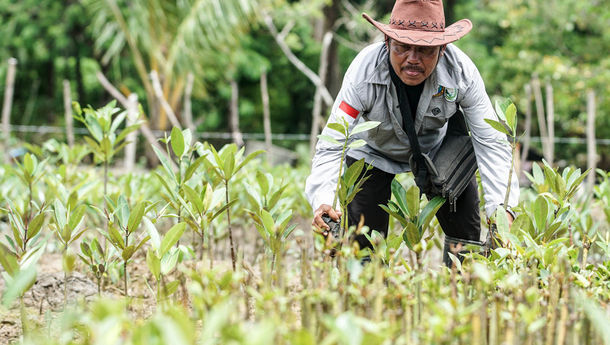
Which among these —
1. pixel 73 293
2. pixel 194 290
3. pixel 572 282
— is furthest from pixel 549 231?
pixel 73 293

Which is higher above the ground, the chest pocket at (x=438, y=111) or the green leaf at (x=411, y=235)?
the chest pocket at (x=438, y=111)

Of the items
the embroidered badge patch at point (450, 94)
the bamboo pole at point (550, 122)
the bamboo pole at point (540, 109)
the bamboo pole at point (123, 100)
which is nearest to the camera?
the embroidered badge patch at point (450, 94)

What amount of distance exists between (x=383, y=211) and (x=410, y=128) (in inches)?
21.4

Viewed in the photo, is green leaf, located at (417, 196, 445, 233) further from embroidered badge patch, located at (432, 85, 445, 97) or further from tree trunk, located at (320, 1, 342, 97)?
tree trunk, located at (320, 1, 342, 97)

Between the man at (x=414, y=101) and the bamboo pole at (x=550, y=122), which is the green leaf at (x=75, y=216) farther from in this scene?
the bamboo pole at (x=550, y=122)

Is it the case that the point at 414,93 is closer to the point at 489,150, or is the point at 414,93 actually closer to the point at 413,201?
the point at 489,150

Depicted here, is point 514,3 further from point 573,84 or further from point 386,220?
point 386,220

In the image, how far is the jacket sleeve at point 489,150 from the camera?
2.72 metres

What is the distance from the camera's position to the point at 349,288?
1.48 meters

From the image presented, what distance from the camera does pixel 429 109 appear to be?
9.04ft

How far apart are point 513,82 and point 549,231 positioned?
11.2 meters

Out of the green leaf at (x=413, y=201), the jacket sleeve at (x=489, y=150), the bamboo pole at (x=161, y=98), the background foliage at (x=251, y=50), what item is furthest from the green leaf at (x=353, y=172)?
the background foliage at (x=251, y=50)

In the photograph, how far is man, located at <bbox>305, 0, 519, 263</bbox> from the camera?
252 centimetres

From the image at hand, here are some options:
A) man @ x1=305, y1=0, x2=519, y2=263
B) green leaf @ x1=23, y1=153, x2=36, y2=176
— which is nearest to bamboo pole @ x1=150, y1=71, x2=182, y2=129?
green leaf @ x1=23, y1=153, x2=36, y2=176
